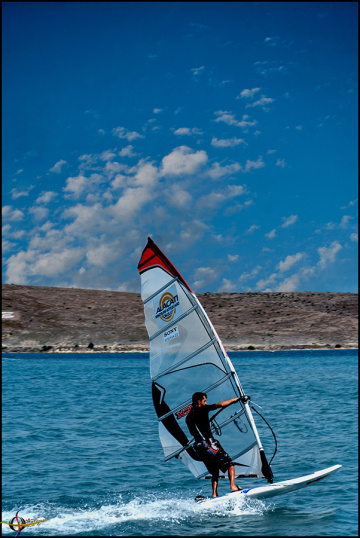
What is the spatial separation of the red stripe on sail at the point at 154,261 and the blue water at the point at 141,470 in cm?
504

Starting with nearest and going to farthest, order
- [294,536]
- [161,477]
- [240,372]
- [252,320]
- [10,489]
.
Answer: [294,536] → [10,489] → [161,477] → [240,372] → [252,320]

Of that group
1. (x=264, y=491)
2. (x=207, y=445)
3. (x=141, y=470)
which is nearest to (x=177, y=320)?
(x=207, y=445)

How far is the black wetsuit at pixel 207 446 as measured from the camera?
12164mm

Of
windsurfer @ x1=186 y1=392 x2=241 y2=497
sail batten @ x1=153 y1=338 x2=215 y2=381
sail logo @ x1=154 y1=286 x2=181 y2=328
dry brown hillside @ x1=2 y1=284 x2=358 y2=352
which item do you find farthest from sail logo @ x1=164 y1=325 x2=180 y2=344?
dry brown hillside @ x1=2 y1=284 x2=358 y2=352

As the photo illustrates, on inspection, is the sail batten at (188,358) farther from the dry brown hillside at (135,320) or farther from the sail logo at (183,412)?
the dry brown hillside at (135,320)

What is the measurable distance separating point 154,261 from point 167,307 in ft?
3.52

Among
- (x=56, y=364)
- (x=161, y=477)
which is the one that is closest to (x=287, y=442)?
(x=161, y=477)

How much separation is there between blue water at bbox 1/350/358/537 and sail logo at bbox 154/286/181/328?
4.07 m

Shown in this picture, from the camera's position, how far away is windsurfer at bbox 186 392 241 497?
1207cm

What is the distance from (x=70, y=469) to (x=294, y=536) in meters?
7.88

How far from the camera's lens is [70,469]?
654 inches

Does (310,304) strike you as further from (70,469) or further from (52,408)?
(70,469)

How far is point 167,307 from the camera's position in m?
12.6

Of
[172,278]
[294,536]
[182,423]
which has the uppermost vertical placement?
[172,278]
